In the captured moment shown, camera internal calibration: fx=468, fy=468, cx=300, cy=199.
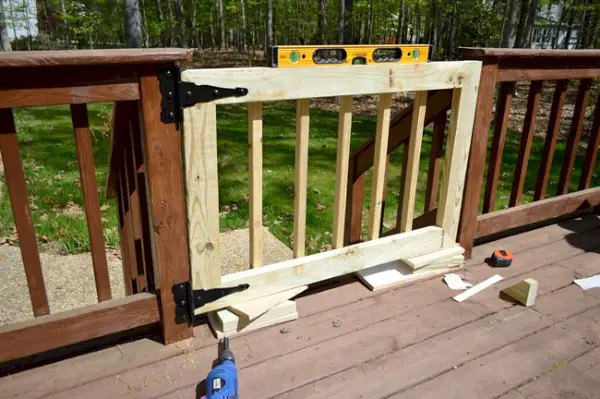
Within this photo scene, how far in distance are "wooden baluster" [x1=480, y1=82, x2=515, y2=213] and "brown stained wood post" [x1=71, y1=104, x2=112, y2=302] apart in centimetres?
239

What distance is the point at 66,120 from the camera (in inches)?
416

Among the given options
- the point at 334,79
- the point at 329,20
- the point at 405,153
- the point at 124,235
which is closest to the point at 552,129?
the point at 405,153

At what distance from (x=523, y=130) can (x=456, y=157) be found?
81 centimetres

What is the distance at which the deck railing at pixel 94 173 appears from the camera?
165 centimetres

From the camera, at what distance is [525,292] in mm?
2674

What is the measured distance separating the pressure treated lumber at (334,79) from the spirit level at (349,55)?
0.03 meters

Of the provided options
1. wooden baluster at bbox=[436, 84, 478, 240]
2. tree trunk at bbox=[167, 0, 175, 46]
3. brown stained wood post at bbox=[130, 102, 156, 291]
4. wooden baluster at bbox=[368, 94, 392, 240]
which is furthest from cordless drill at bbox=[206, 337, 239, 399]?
tree trunk at bbox=[167, 0, 175, 46]

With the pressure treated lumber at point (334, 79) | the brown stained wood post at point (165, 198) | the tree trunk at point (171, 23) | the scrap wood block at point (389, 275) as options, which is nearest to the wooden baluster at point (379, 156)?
the pressure treated lumber at point (334, 79)

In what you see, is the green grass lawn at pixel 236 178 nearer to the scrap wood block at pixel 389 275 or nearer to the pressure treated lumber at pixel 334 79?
the scrap wood block at pixel 389 275

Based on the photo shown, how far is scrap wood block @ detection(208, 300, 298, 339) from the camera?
236cm

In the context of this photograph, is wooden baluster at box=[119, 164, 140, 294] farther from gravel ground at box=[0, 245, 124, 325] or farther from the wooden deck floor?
gravel ground at box=[0, 245, 124, 325]

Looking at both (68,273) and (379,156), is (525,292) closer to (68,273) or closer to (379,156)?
(379,156)

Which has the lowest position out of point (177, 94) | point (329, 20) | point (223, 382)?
point (223, 382)

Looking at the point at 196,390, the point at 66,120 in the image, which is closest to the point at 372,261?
the point at 196,390
